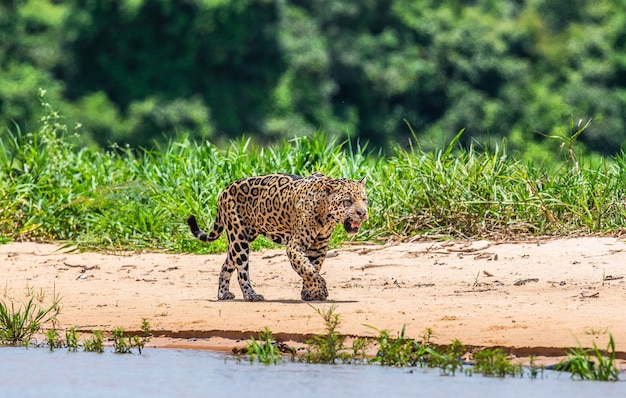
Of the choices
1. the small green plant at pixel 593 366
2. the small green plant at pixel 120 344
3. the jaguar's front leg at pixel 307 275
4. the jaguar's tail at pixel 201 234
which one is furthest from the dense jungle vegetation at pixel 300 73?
the small green plant at pixel 593 366

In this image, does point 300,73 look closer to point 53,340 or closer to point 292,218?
point 292,218

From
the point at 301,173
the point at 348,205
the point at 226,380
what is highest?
the point at 301,173

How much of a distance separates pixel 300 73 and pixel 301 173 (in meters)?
19.0

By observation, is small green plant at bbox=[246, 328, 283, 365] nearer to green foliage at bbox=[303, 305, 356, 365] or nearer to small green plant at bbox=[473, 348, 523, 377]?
green foliage at bbox=[303, 305, 356, 365]

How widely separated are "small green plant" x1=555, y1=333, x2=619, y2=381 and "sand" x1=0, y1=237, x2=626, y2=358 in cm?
35

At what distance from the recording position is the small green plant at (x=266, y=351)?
745 centimetres

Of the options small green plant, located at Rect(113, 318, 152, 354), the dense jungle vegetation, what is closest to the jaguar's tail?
small green plant, located at Rect(113, 318, 152, 354)

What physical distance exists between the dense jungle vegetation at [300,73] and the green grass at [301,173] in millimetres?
15046

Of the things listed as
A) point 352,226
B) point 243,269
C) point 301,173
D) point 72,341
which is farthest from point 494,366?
point 301,173

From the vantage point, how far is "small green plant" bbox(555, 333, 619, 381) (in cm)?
661

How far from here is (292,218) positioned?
928 centimetres

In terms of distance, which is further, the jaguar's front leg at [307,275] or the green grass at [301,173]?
the green grass at [301,173]

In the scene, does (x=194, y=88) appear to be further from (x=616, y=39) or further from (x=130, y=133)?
(x=616, y=39)

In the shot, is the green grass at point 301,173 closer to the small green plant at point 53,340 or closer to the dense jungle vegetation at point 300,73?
the small green plant at point 53,340
